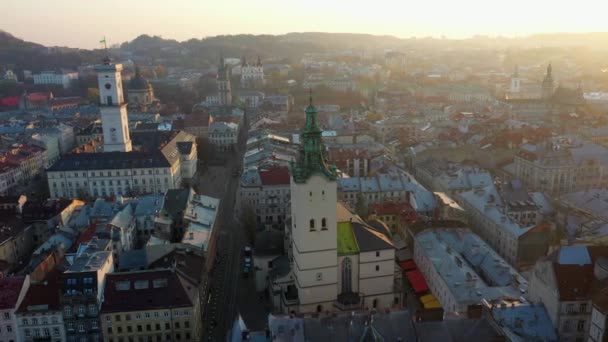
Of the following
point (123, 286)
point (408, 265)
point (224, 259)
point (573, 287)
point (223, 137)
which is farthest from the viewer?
point (223, 137)

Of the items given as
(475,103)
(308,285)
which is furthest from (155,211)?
(475,103)

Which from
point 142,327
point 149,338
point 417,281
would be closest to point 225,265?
point 149,338

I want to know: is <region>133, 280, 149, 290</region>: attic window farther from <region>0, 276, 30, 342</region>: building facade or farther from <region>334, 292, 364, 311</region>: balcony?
<region>334, 292, 364, 311</region>: balcony

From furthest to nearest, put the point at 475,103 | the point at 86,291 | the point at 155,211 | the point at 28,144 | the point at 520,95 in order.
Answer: the point at 520,95 → the point at 475,103 → the point at 28,144 → the point at 155,211 → the point at 86,291

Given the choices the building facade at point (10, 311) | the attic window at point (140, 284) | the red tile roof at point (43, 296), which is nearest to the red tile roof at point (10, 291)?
the building facade at point (10, 311)

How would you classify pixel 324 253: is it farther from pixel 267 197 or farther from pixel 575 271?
pixel 267 197

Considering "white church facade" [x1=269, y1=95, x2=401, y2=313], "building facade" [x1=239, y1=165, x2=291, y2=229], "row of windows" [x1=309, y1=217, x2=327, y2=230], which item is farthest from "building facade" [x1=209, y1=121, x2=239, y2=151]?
"row of windows" [x1=309, y1=217, x2=327, y2=230]

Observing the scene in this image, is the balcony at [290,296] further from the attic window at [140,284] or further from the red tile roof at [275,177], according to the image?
the red tile roof at [275,177]

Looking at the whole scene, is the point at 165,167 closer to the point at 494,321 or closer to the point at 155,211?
the point at 155,211
